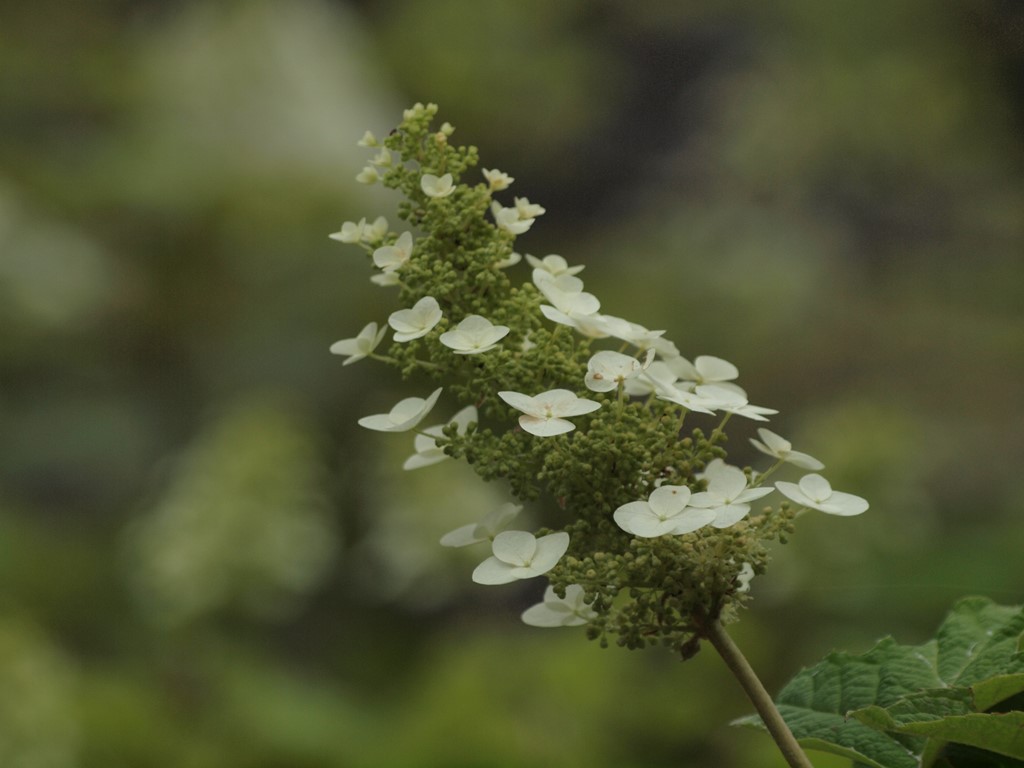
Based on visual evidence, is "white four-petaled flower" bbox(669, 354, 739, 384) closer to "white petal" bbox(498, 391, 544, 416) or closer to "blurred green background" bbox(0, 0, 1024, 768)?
"white petal" bbox(498, 391, 544, 416)

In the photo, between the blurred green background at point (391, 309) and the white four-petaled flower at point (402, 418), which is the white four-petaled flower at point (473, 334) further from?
the blurred green background at point (391, 309)

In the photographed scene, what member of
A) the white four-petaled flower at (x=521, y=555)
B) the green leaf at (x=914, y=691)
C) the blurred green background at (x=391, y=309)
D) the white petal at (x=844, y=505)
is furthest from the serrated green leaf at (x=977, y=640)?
the blurred green background at (x=391, y=309)

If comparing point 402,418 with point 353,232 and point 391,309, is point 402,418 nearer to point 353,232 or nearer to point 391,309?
point 353,232

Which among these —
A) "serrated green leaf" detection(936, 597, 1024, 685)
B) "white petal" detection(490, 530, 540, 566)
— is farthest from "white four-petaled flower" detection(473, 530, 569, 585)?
"serrated green leaf" detection(936, 597, 1024, 685)

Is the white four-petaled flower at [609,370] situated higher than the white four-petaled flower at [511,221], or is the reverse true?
the white four-petaled flower at [511,221]

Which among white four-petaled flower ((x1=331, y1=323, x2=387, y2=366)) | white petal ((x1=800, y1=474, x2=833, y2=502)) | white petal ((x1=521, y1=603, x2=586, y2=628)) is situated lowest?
white petal ((x1=521, y1=603, x2=586, y2=628))

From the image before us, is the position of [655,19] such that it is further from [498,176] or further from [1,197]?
[498,176]
